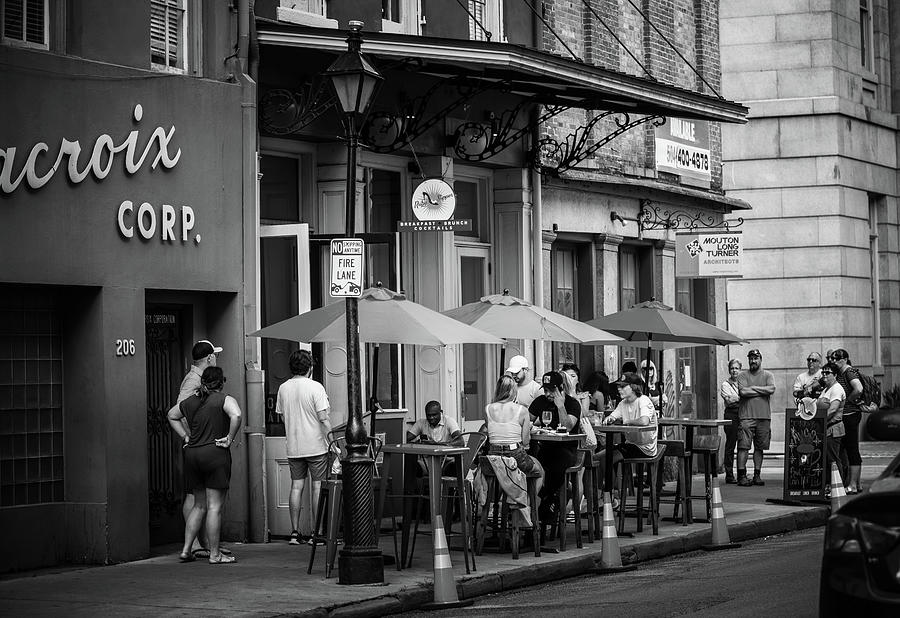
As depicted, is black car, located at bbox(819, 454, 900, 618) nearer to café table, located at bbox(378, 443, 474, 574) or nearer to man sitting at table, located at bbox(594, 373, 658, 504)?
café table, located at bbox(378, 443, 474, 574)

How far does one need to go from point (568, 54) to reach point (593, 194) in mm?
2030

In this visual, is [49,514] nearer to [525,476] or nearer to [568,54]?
[525,476]

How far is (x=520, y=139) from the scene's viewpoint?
69.6 ft

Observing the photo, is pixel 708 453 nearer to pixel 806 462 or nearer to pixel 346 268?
pixel 806 462

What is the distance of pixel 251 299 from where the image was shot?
16000 mm

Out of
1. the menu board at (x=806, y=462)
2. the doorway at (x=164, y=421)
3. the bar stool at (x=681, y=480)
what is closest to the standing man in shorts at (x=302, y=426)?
the doorway at (x=164, y=421)

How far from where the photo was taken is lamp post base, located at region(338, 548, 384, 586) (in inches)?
508

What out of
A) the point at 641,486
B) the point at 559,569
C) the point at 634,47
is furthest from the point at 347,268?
the point at 634,47

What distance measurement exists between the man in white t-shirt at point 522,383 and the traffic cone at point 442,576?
5535mm

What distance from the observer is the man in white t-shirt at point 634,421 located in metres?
16.6

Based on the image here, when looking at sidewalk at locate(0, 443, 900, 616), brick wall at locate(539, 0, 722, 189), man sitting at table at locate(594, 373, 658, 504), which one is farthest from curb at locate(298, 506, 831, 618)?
brick wall at locate(539, 0, 722, 189)

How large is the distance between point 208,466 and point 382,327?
1.99 m

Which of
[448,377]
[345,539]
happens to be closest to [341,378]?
[448,377]

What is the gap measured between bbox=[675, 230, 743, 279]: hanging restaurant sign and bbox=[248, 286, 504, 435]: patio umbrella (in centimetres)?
904
